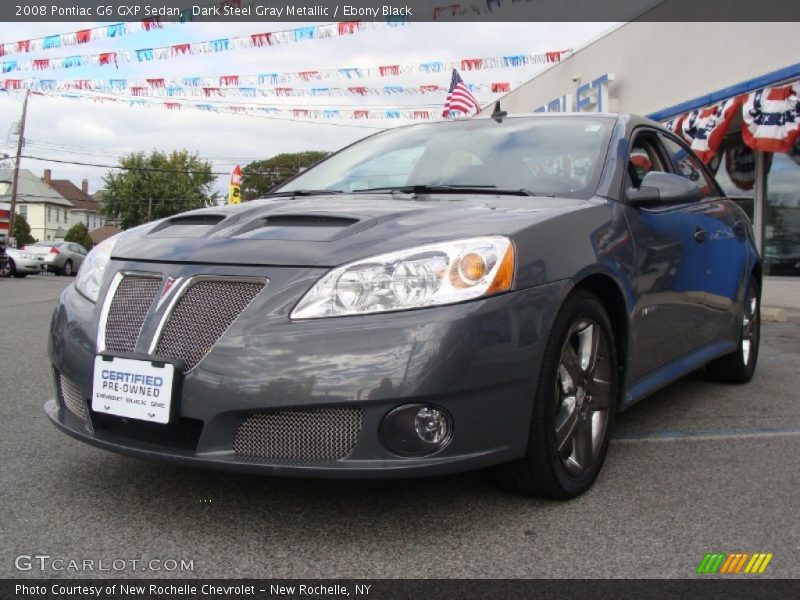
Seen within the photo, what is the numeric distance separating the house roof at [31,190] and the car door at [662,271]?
7440cm

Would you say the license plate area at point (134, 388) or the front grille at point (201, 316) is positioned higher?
the front grille at point (201, 316)

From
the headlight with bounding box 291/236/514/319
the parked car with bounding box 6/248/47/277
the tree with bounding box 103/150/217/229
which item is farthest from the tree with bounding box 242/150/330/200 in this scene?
the headlight with bounding box 291/236/514/319

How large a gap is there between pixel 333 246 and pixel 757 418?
2.63m

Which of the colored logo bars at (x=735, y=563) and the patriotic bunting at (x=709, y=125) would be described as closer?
the colored logo bars at (x=735, y=563)

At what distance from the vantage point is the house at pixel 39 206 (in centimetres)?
7225

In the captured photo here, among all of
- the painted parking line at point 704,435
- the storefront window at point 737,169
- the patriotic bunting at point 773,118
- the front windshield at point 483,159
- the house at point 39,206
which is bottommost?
the house at point 39,206

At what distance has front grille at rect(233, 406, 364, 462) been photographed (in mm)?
2164

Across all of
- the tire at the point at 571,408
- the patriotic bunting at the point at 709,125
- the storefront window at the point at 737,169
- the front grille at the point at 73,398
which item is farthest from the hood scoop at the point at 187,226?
the storefront window at the point at 737,169

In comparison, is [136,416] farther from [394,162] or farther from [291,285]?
[394,162]

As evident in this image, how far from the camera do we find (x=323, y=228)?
2494mm

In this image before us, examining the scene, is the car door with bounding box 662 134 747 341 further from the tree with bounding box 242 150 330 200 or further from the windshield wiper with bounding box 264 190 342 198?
the tree with bounding box 242 150 330 200

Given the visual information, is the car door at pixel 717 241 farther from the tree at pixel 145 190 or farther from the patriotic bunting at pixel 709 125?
the tree at pixel 145 190

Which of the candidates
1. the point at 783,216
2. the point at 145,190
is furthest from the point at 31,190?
Result: the point at 783,216

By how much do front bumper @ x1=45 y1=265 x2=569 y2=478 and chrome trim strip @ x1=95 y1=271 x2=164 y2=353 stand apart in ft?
1.04
